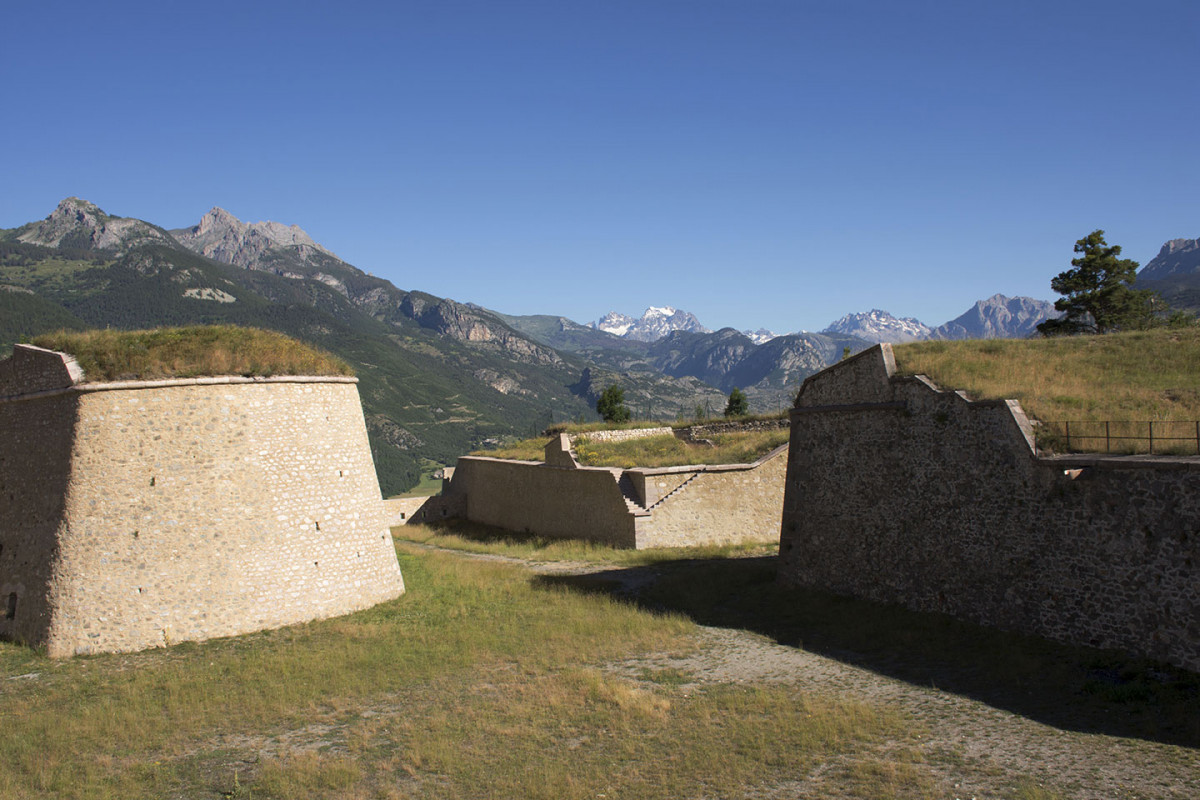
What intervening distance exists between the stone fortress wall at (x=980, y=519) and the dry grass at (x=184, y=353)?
1238cm

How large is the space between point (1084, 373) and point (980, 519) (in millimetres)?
4479

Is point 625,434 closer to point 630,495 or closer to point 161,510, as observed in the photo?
point 630,495

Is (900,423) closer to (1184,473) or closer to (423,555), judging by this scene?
(1184,473)

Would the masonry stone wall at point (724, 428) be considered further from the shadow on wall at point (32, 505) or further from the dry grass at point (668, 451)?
the shadow on wall at point (32, 505)

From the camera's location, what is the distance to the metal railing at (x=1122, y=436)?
37.8ft

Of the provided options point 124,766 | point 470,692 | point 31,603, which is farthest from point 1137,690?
point 31,603

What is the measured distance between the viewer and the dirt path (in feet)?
26.2

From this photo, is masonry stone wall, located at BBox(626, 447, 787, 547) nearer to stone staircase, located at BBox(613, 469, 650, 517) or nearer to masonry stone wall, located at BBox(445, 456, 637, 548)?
stone staircase, located at BBox(613, 469, 650, 517)

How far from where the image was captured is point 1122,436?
12367mm

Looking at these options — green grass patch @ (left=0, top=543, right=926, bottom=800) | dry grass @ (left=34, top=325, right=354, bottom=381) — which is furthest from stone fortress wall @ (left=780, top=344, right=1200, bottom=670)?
dry grass @ (left=34, top=325, right=354, bottom=381)

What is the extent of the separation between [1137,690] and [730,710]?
5.42m

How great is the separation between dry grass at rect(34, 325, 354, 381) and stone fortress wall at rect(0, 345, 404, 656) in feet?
1.07

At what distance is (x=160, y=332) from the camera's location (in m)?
17.0

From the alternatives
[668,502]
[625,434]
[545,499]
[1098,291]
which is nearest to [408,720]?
[668,502]
